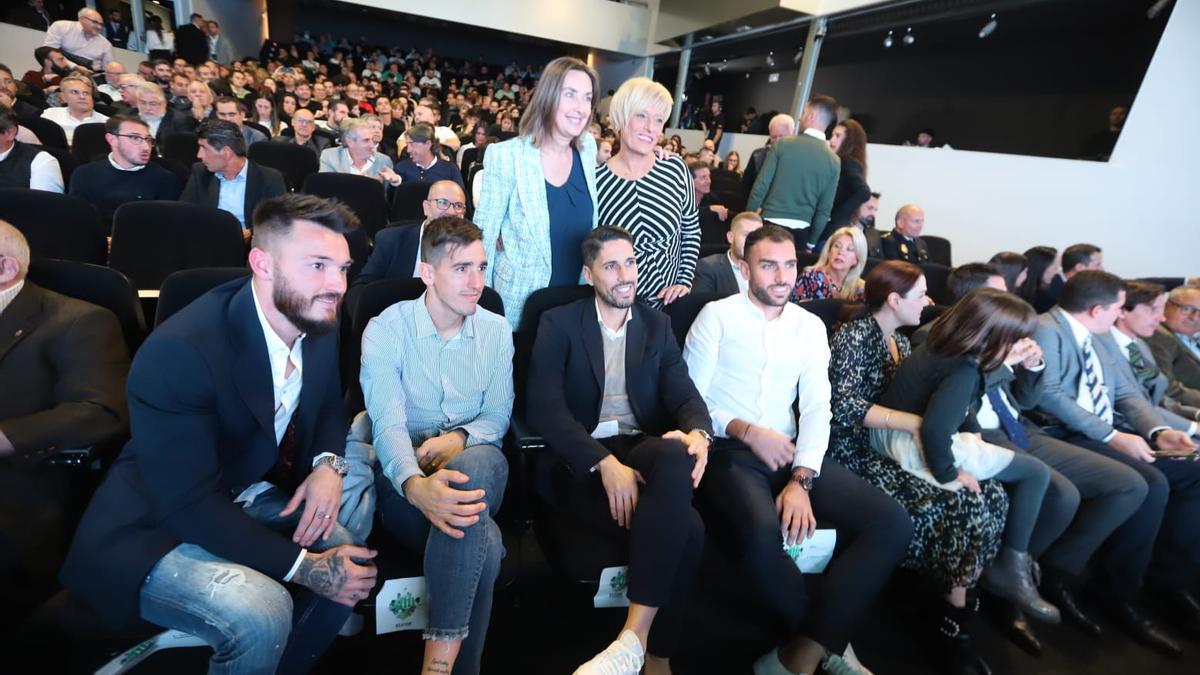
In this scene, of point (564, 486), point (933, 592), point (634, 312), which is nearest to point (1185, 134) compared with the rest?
point (933, 592)

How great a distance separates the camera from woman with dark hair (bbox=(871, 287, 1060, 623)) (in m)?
1.85

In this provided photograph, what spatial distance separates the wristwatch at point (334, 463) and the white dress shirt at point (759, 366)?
1.20m

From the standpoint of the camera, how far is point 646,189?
216 cm

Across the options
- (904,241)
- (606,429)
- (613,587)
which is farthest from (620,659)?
(904,241)

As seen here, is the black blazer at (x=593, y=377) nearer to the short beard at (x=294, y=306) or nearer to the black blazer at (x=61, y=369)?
the short beard at (x=294, y=306)

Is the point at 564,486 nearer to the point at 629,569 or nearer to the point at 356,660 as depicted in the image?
the point at 629,569

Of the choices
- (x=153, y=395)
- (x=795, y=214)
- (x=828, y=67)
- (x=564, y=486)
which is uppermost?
(x=828, y=67)

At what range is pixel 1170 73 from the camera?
432 cm

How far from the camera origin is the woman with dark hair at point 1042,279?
384 cm

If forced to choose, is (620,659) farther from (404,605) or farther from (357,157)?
(357,157)

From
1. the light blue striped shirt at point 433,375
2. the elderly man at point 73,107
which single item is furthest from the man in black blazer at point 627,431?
the elderly man at point 73,107

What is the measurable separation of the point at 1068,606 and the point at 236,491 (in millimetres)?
2836

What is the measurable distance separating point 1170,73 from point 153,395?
658cm

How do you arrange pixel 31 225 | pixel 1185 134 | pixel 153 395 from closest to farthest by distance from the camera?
1. pixel 153 395
2. pixel 31 225
3. pixel 1185 134
